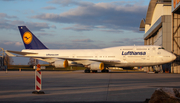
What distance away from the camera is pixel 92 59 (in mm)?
29469

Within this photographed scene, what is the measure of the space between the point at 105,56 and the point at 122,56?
2601mm

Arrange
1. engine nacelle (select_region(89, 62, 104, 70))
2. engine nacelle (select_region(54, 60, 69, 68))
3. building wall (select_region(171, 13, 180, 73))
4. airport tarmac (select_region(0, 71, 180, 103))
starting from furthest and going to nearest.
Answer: building wall (select_region(171, 13, 180, 73)) → engine nacelle (select_region(54, 60, 69, 68)) → engine nacelle (select_region(89, 62, 104, 70)) → airport tarmac (select_region(0, 71, 180, 103))

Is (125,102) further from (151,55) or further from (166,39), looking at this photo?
(166,39)

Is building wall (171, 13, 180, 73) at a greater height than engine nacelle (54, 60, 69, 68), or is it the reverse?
building wall (171, 13, 180, 73)

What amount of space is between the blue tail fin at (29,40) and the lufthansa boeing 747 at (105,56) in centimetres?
63

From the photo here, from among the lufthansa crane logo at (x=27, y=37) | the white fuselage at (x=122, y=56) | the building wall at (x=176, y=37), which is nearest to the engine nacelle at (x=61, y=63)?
the white fuselage at (x=122, y=56)

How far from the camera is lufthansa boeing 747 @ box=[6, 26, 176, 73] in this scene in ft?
89.2

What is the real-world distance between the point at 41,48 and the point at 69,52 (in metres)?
5.78

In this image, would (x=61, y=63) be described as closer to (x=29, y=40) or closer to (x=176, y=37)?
(x=29, y=40)

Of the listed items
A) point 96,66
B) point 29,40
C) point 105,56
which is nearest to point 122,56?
point 105,56

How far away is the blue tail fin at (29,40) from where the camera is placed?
112 ft

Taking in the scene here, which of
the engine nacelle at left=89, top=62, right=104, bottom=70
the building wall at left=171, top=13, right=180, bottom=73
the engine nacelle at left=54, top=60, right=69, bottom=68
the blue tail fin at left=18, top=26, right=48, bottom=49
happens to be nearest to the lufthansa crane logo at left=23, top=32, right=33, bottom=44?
the blue tail fin at left=18, top=26, right=48, bottom=49

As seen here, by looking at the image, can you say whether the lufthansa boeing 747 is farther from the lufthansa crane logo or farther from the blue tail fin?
the lufthansa crane logo

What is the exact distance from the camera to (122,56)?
28328 mm
